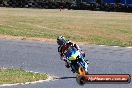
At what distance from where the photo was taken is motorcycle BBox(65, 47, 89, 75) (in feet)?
8.74

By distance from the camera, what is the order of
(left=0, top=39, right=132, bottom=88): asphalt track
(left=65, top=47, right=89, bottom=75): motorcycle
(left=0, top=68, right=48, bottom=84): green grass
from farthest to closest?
(left=0, top=39, right=132, bottom=88): asphalt track → (left=0, top=68, right=48, bottom=84): green grass → (left=65, top=47, right=89, bottom=75): motorcycle

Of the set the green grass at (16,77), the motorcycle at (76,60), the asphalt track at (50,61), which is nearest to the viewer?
the motorcycle at (76,60)

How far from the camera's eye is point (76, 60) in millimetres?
2691

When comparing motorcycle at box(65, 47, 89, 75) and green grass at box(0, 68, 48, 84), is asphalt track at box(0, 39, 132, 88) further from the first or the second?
motorcycle at box(65, 47, 89, 75)

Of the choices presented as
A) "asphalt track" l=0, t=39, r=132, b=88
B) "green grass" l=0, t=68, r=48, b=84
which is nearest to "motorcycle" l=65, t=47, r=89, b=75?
"asphalt track" l=0, t=39, r=132, b=88

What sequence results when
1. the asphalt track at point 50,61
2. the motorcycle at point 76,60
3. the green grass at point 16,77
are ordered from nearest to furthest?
the motorcycle at point 76,60 < the green grass at point 16,77 < the asphalt track at point 50,61

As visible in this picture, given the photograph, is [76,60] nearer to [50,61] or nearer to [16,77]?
[16,77]

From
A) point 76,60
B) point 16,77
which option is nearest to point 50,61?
point 16,77

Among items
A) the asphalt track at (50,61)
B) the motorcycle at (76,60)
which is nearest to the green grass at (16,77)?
the asphalt track at (50,61)

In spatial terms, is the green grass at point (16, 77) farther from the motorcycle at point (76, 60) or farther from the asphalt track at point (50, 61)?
the motorcycle at point (76, 60)

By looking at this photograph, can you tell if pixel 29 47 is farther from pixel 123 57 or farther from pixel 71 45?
pixel 71 45

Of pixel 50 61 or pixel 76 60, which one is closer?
pixel 76 60

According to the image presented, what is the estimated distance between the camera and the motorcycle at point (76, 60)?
2.66m

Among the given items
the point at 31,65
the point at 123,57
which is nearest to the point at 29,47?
the point at 123,57
